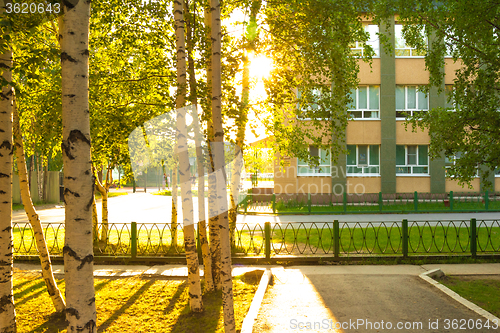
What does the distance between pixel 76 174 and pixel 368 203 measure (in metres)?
21.3

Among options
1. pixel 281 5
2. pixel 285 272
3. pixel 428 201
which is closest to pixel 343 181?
pixel 428 201

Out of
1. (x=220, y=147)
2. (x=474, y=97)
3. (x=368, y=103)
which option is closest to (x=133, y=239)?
(x=220, y=147)

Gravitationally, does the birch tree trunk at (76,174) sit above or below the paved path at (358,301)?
above

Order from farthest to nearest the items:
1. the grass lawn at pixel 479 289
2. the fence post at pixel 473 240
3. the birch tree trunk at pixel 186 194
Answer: the fence post at pixel 473 240, the grass lawn at pixel 479 289, the birch tree trunk at pixel 186 194

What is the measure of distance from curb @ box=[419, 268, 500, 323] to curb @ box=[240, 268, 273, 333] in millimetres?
3165

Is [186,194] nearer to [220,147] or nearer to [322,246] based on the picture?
[220,147]

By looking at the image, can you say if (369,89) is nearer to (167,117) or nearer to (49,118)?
(167,117)

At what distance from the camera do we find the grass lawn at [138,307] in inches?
200

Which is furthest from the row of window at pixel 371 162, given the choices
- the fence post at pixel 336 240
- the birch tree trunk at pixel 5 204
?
the birch tree trunk at pixel 5 204

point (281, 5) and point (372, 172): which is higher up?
point (281, 5)

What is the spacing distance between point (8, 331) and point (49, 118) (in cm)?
349

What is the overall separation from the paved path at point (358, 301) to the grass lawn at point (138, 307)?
601mm

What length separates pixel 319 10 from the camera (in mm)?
6195

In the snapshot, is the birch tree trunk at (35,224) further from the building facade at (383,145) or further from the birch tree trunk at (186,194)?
the building facade at (383,145)
